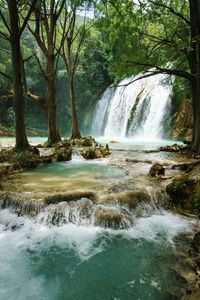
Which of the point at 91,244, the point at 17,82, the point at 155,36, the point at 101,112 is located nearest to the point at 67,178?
the point at 91,244

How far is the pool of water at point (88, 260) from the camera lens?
438 cm

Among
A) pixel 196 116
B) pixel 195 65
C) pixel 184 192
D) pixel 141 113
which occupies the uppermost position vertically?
pixel 195 65

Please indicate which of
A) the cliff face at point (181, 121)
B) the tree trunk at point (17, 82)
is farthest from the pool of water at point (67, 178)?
the cliff face at point (181, 121)

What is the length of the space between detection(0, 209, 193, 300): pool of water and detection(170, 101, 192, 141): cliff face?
16068 mm

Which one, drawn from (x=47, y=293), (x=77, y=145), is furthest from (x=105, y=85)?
(x=47, y=293)

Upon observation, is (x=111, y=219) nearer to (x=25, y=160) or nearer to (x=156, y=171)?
(x=156, y=171)

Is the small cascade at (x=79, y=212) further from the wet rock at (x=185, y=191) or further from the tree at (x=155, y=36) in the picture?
the tree at (x=155, y=36)

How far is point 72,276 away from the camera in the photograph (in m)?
4.81

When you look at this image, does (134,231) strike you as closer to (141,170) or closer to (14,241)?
(14,241)

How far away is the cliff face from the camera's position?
2208 centimetres

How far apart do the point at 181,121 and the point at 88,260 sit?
1854cm

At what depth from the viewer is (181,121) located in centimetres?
2247

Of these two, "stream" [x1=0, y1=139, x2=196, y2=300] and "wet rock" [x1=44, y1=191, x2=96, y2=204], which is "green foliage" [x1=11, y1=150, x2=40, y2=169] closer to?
"stream" [x1=0, y1=139, x2=196, y2=300]

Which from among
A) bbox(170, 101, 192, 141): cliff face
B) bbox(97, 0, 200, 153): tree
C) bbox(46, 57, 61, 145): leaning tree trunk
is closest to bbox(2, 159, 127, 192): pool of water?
bbox(97, 0, 200, 153): tree
